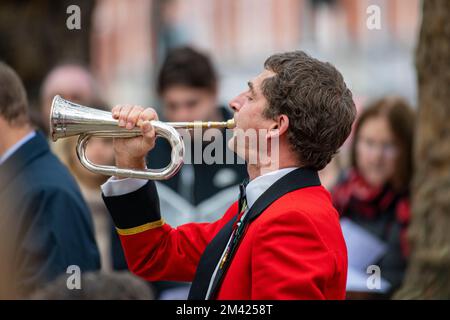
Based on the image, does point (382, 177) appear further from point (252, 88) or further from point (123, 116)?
point (123, 116)

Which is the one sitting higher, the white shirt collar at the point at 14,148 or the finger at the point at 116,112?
the finger at the point at 116,112

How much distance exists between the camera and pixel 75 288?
3.52 m

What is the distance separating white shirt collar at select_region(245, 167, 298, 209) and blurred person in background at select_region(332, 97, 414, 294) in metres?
2.51

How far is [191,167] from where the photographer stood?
6102mm

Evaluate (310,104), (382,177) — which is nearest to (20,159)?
(310,104)

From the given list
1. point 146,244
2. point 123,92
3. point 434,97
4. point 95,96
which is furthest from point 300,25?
point 146,244

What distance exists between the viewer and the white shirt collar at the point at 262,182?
3.75 m

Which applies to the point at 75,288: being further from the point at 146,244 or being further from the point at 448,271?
the point at 448,271

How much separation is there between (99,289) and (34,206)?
1.46 meters

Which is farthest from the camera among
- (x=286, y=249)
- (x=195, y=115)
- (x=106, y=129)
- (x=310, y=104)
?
(x=195, y=115)

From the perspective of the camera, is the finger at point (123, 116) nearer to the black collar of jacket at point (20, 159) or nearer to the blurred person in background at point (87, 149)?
the black collar of jacket at point (20, 159)

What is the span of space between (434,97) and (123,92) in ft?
74.6

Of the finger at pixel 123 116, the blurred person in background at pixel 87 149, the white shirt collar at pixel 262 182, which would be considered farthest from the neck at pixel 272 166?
the blurred person in background at pixel 87 149

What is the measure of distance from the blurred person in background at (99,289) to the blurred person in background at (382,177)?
2698 mm
